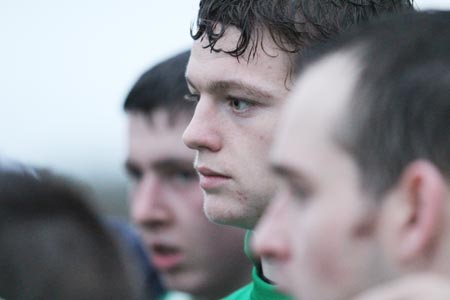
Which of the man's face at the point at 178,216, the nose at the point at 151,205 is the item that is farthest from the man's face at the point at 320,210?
the nose at the point at 151,205

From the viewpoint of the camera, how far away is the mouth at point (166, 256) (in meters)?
4.81

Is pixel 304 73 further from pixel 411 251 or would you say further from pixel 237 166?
pixel 237 166

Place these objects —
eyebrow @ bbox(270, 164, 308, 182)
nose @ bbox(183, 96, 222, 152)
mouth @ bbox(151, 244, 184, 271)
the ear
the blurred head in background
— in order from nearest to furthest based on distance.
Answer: the ear
eyebrow @ bbox(270, 164, 308, 182)
the blurred head in background
nose @ bbox(183, 96, 222, 152)
mouth @ bbox(151, 244, 184, 271)

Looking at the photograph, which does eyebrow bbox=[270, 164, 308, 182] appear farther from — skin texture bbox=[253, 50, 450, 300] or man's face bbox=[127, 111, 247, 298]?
man's face bbox=[127, 111, 247, 298]

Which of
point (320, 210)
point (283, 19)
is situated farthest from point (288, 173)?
point (283, 19)

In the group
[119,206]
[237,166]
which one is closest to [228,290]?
[237,166]

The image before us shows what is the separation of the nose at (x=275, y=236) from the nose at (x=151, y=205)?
3007 millimetres

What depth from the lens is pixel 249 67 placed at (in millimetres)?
2957

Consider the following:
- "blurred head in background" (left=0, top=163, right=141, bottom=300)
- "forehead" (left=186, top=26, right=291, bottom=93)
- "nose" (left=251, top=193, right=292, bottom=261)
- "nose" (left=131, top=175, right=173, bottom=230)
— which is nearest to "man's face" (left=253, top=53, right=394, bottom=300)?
"nose" (left=251, top=193, right=292, bottom=261)

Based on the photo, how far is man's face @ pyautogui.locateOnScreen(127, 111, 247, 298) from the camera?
4668 millimetres

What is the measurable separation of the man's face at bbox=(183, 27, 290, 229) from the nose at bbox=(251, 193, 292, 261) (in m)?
1.10

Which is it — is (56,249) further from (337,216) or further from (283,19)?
(337,216)

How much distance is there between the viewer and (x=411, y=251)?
163 centimetres

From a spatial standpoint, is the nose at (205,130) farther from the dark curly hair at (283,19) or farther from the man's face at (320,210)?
the man's face at (320,210)
